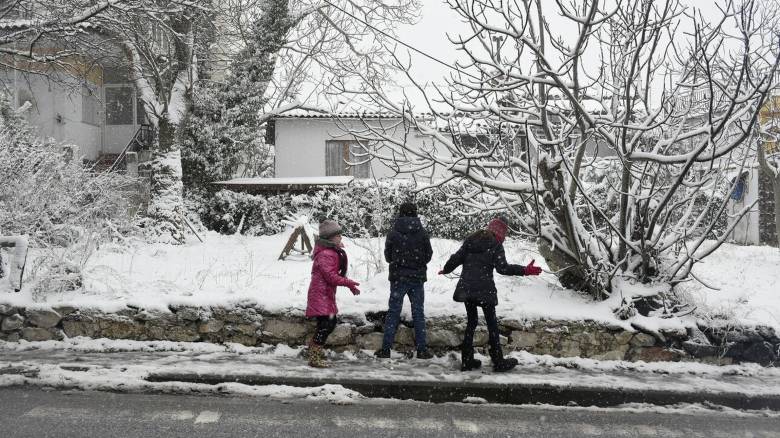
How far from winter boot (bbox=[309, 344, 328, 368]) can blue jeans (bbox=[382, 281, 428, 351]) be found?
0.69 metres

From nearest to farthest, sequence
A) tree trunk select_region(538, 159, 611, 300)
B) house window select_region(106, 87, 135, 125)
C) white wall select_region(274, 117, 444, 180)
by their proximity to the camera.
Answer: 1. tree trunk select_region(538, 159, 611, 300)
2. white wall select_region(274, 117, 444, 180)
3. house window select_region(106, 87, 135, 125)

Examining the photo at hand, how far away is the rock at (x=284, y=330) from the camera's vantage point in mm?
6738

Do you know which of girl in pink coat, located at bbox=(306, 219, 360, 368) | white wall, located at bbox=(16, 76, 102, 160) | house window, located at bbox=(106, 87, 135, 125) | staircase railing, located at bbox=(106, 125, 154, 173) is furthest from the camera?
house window, located at bbox=(106, 87, 135, 125)

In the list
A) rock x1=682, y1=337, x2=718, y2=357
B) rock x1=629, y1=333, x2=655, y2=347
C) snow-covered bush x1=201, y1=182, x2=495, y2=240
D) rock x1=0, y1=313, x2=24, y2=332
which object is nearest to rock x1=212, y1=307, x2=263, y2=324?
rock x1=0, y1=313, x2=24, y2=332

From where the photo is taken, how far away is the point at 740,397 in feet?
18.5

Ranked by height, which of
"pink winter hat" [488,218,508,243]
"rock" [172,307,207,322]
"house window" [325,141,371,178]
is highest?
"house window" [325,141,371,178]

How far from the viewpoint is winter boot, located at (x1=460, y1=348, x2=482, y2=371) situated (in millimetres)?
6121

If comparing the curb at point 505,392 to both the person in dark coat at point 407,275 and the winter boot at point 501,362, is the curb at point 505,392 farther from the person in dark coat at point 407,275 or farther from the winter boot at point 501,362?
the person in dark coat at point 407,275

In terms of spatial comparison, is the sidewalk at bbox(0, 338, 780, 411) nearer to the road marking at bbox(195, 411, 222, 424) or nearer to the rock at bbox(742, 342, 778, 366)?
the rock at bbox(742, 342, 778, 366)

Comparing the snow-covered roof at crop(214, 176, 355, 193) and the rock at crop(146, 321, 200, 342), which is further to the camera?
the snow-covered roof at crop(214, 176, 355, 193)

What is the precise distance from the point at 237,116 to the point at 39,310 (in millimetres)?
9556

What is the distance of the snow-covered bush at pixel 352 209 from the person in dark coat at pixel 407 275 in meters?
5.55

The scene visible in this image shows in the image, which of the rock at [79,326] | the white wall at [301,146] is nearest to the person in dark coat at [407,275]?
the rock at [79,326]

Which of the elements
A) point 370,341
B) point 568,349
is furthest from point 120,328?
point 568,349
